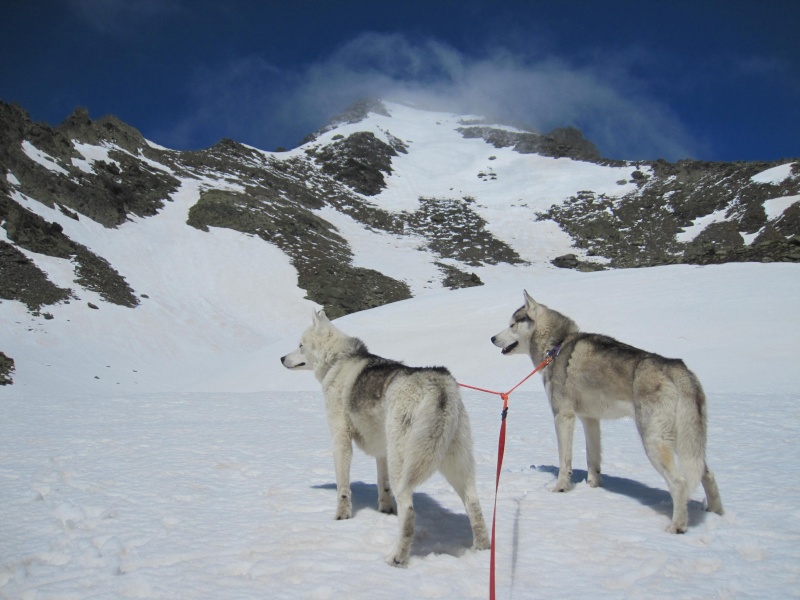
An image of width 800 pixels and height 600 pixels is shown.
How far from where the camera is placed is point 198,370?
27.8m

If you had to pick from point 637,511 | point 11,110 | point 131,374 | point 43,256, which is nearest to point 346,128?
point 11,110

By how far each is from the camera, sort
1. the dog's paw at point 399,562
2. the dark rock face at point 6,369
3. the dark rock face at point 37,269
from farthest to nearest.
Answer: the dark rock face at point 37,269, the dark rock face at point 6,369, the dog's paw at point 399,562

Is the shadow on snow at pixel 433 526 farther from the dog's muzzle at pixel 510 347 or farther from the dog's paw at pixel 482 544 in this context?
the dog's muzzle at pixel 510 347

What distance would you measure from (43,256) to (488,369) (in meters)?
29.1

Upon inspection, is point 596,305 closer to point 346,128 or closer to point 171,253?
point 171,253

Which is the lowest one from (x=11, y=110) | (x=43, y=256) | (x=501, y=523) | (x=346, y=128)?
(x=501, y=523)

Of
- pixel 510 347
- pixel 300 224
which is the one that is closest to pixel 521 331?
pixel 510 347

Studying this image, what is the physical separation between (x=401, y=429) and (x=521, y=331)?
312 cm

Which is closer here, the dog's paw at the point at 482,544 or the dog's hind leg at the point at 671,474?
the dog's paw at the point at 482,544

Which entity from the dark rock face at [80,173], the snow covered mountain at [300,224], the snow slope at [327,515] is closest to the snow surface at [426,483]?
the snow slope at [327,515]

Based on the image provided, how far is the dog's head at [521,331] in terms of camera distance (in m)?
6.91

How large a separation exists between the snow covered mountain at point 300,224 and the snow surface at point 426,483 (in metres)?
7.75

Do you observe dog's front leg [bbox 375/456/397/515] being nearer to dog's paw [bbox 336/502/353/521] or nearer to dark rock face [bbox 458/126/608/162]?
dog's paw [bbox 336/502/353/521]

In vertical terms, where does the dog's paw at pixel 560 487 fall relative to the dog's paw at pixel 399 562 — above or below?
above
